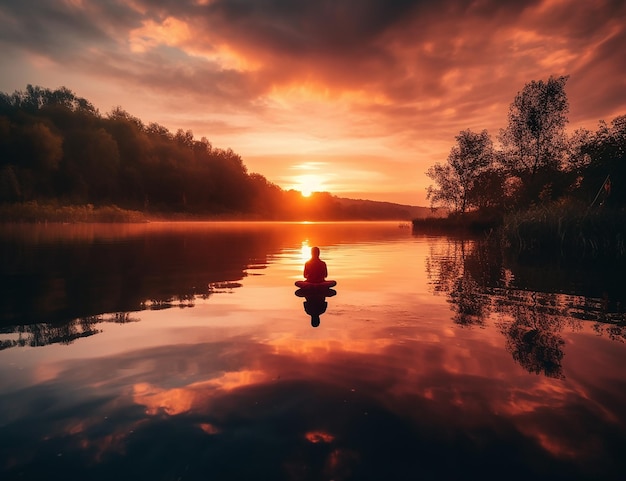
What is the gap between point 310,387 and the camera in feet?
22.1

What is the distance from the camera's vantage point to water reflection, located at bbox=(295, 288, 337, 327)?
12.5 meters

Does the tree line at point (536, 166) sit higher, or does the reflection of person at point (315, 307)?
the tree line at point (536, 166)

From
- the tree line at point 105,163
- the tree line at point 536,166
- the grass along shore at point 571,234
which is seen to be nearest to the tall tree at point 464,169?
the tree line at point 536,166

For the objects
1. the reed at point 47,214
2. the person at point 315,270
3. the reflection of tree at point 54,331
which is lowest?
the reflection of tree at point 54,331

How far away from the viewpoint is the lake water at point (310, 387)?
4.75 m

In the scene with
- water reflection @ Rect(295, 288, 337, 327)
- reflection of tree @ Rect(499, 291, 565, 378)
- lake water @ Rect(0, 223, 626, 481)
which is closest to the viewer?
lake water @ Rect(0, 223, 626, 481)

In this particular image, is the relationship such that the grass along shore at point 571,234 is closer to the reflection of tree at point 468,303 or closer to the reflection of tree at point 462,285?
the reflection of tree at point 462,285

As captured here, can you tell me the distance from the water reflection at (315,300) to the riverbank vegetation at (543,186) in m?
20.8

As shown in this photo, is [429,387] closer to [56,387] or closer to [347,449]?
[347,449]

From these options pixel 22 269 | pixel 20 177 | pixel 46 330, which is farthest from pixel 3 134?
pixel 46 330

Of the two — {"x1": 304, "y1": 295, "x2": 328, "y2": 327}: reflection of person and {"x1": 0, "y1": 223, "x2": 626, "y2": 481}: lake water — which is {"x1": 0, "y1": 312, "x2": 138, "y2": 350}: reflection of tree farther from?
{"x1": 304, "y1": 295, "x2": 328, "y2": 327}: reflection of person

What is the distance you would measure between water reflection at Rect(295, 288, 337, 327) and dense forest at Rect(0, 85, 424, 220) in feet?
252

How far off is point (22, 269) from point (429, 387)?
71.3ft

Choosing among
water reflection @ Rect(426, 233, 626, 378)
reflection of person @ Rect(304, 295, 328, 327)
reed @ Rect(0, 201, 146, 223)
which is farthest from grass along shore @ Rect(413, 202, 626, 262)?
reed @ Rect(0, 201, 146, 223)
